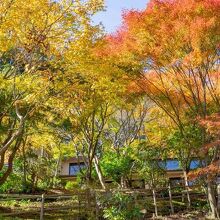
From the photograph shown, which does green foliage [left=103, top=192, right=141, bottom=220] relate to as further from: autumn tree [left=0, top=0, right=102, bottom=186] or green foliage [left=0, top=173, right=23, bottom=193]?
green foliage [left=0, top=173, right=23, bottom=193]

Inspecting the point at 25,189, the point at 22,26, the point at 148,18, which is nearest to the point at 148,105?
the point at 25,189

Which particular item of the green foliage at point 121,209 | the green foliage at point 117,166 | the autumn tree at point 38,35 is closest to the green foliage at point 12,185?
the green foliage at point 117,166

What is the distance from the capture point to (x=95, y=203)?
13.9 meters

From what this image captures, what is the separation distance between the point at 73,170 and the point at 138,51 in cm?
2386

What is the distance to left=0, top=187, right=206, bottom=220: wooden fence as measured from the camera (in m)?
12.6

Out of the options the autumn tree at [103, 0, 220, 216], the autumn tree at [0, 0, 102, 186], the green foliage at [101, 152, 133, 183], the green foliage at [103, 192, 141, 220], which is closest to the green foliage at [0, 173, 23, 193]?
the green foliage at [101, 152, 133, 183]

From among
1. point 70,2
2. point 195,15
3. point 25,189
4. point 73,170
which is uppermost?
point 195,15

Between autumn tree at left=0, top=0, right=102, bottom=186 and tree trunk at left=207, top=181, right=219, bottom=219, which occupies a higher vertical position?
autumn tree at left=0, top=0, right=102, bottom=186

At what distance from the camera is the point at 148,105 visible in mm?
23922

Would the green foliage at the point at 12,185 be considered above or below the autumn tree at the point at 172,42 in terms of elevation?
below

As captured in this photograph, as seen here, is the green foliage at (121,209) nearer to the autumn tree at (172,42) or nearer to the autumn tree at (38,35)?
the autumn tree at (172,42)

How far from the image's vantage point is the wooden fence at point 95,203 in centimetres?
1257

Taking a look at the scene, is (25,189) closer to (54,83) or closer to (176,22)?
(54,83)

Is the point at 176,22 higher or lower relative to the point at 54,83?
higher
